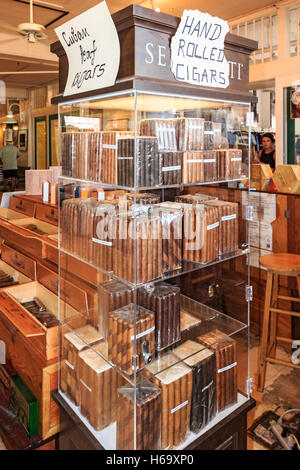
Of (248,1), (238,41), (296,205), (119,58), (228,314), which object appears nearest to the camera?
(119,58)

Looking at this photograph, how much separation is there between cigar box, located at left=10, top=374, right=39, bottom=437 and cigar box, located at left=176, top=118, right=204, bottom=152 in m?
1.38

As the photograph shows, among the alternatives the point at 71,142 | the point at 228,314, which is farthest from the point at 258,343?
the point at 71,142

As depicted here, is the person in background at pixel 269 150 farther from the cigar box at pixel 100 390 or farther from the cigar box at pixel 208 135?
the cigar box at pixel 100 390

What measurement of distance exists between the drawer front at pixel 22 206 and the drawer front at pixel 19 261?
371 millimetres

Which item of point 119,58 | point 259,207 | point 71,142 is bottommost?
point 259,207

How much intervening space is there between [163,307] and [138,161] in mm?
556

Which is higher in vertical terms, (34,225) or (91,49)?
(91,49)

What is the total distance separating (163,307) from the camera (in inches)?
58.1

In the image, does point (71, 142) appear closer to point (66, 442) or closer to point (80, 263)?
point (80, 263)

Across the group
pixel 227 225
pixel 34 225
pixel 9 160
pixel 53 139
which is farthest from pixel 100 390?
pixel 53 139

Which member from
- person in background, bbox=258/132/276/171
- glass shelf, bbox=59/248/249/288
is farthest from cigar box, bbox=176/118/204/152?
person in background, bbox=258/132/276/171

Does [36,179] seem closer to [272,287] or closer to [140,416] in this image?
[272,287]

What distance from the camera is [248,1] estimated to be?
14.3 ft

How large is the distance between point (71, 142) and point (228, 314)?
1.06 metres
